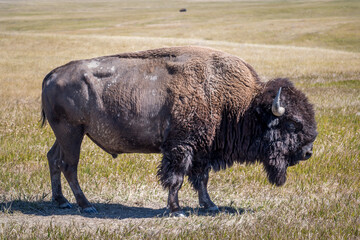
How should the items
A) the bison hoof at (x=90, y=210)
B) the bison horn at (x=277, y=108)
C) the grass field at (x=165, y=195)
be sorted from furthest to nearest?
1. the bison hoof at (x=90, y=210)
2. the bison horn at (x=277, y=108)
3. the grass field at (x=165, y=195)

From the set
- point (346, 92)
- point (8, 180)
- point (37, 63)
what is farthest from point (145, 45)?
point (8, 180)

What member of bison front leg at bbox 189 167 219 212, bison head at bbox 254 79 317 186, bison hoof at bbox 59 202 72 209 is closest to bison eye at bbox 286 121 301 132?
bison head at bbox 254 79 317 186

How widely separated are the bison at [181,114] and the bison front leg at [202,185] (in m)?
0.01

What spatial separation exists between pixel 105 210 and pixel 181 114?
58.8 inches

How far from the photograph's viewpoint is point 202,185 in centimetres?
550

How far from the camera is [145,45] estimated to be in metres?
34.8

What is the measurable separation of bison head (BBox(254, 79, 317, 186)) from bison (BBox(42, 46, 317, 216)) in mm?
11

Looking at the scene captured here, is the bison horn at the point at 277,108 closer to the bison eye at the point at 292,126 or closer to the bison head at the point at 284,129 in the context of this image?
the bison head at the point at 284,129

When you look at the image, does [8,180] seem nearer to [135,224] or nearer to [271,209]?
[135,224]

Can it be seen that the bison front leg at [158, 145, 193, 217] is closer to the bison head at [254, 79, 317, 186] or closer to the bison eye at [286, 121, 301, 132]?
the bison head at [254, 79, 317, 186]

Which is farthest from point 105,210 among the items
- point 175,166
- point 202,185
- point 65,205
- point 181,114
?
point 181,114

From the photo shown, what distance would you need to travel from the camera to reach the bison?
16.7 ft

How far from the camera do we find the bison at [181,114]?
5086 mm

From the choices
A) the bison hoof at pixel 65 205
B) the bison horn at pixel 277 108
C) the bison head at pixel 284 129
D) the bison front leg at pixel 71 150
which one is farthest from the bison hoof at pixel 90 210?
the bison horn at pixel 277 108
